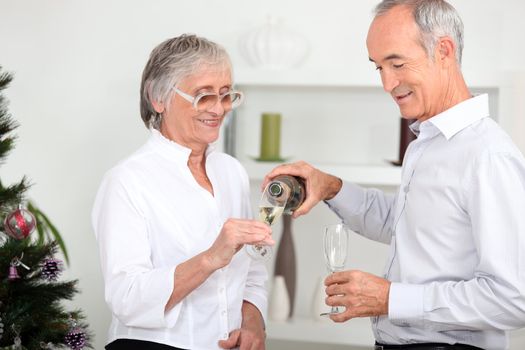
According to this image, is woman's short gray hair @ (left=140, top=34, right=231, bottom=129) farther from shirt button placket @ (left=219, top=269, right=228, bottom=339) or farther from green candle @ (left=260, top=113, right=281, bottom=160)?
green candle @ (left=260, top=113, right=281, bottom=160)

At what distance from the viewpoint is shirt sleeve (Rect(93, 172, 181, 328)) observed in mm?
1923

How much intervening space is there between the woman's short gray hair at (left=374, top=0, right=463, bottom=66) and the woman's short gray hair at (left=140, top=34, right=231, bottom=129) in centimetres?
54

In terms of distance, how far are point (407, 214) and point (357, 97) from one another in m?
1.69

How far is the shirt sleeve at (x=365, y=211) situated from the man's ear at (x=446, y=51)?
54 centimetres

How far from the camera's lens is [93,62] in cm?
368

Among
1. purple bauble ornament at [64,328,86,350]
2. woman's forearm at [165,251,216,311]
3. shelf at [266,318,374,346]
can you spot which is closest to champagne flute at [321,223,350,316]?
woman's forearm at [165,251,216,311]

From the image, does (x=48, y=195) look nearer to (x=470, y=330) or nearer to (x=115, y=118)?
(x=115, y=118)

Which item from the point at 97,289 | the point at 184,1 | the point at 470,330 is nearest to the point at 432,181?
the point at 470,330

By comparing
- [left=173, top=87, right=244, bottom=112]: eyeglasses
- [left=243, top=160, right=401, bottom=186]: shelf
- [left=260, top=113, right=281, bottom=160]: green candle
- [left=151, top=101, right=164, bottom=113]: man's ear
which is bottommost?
[left=243, top=160, right=401, bottom=186]: shelf

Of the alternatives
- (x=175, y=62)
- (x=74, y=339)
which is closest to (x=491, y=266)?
(x=175, y=62)

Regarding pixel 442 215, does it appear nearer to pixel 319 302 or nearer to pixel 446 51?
pixel 446 51

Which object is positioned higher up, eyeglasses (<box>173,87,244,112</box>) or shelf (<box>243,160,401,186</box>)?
eyeglasses (<box>173,87,244,112</box>)

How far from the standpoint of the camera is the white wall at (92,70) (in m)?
3.49

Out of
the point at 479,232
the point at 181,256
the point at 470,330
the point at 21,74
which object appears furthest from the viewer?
the point at 21,74
